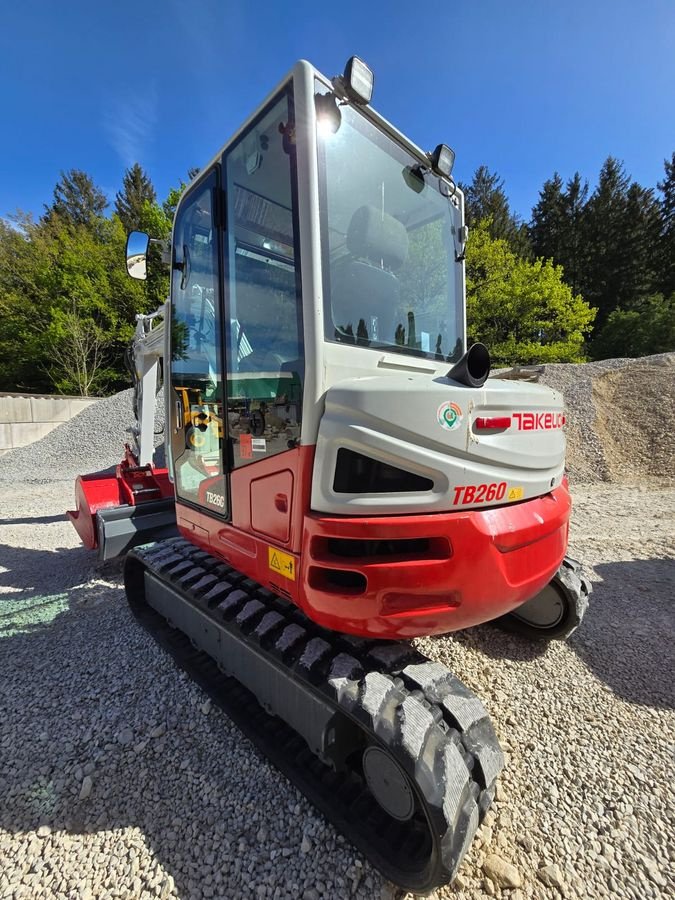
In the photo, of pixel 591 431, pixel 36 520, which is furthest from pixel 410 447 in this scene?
pixel 591 431

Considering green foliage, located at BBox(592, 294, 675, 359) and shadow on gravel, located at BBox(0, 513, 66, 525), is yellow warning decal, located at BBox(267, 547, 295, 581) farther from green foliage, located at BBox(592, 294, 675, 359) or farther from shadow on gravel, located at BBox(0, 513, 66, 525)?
green foliage, located at BBox(592, 294, 675, 359)

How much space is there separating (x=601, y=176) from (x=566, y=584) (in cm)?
4299

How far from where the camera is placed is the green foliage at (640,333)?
1928 centimetres

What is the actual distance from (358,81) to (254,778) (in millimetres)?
3227

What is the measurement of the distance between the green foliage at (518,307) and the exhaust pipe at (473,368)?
14806mm

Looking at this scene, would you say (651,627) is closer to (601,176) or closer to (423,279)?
(423,279)

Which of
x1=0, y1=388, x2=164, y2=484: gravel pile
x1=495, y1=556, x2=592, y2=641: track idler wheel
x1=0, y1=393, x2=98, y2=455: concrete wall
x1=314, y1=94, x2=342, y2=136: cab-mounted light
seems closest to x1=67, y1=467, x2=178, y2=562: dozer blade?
x1=495, y1=556, x2=592, y2=641: track idler wheel

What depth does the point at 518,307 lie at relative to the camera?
53.8 feet

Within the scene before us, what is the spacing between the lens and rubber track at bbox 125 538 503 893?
142 centimetres

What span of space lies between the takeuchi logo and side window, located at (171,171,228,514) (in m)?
1.25

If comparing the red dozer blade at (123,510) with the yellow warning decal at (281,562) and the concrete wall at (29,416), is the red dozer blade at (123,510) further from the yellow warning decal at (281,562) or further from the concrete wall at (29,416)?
the concrete wall at (29,416)

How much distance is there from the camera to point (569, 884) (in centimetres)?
154

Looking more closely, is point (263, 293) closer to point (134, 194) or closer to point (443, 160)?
point (443, 160)

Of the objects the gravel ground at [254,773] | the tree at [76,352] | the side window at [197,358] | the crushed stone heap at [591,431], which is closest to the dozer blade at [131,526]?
the gravel ground at [254,773]
